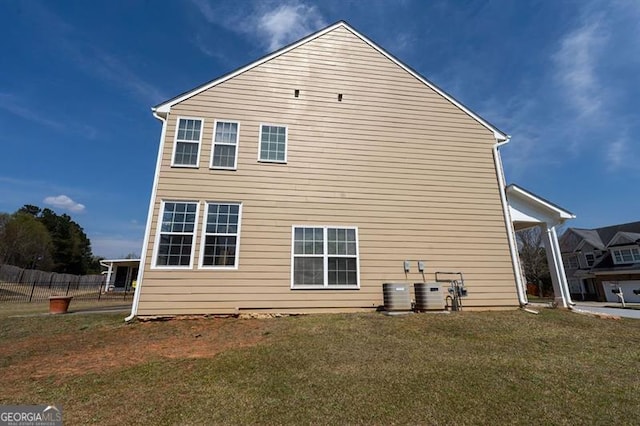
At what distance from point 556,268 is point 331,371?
962cm

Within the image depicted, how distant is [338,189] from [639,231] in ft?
108

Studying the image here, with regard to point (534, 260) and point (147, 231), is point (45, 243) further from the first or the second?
point (534, 260)

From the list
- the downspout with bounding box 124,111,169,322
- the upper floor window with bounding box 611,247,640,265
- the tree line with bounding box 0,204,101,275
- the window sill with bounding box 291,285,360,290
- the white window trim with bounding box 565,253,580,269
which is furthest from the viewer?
the tree line with bounding box 0,204,101,275

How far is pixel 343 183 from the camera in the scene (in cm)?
959

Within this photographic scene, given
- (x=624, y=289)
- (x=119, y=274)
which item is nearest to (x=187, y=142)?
(x=119, y=274)

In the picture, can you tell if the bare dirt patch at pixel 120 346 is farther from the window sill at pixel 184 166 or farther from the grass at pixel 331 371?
the window sill at pixel 184 166

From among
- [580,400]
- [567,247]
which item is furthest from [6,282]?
[567,247]

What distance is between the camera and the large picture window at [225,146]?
9188 millimetres

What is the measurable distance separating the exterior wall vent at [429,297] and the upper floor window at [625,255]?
2775cm

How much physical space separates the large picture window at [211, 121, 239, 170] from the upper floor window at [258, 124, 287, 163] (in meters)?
0.79

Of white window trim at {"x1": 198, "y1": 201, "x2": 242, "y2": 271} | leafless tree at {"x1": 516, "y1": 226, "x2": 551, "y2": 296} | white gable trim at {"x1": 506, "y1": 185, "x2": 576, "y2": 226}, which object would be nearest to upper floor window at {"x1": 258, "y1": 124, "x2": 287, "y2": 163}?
white window trim at {"x1": 198, "y1": 201, "x2": 242, "y2": 271}

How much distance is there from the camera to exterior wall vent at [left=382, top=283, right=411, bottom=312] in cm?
835

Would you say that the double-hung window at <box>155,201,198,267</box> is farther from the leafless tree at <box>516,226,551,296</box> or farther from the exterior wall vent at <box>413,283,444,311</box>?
the leafless tree at <box>516,226,551,296</box>

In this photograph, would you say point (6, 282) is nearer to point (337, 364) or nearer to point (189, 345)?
point (189, 345)
